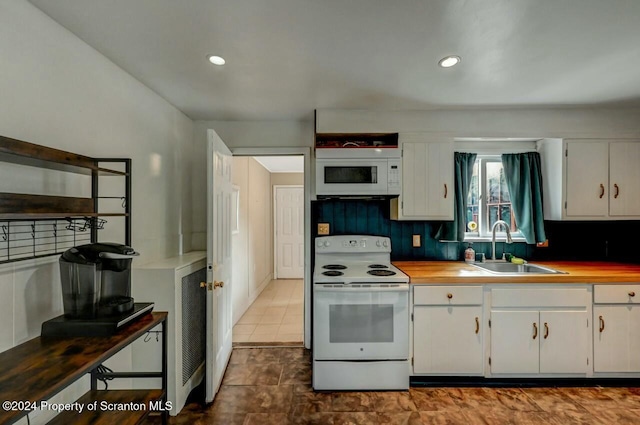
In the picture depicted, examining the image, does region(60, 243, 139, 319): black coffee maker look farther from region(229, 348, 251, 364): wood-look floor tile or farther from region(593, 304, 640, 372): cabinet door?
region(593, 304, 640, 372): cabinet door

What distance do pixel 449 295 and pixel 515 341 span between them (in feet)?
2.14

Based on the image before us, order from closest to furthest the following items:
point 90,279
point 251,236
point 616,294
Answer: point 90,279
point 616,294
point 251,236

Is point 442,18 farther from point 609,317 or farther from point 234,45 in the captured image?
point 609,317

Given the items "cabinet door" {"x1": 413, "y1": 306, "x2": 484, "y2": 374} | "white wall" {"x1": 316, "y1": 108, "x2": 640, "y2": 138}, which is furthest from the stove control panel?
"white wall" {"x1": 316, "y1": 108, "x2": 640, "y2": 138}

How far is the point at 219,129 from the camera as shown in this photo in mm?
3211

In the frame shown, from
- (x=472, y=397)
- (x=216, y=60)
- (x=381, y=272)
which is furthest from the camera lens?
(x=381, y=272)

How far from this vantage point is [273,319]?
13.4 ft

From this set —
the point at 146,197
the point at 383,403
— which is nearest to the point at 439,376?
the point at 383,403

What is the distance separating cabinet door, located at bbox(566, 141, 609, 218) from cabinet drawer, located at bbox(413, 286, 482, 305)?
139cm

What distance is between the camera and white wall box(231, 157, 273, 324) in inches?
166

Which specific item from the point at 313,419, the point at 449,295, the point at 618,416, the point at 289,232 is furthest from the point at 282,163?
the point at 618,416

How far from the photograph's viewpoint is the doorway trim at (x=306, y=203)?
3.17 m

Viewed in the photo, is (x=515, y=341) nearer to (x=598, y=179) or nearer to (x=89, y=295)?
(x=598, y=179)

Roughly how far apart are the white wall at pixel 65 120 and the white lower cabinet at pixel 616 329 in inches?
141
